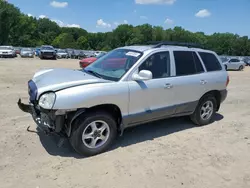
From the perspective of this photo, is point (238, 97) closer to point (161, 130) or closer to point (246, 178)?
point (161, 130)

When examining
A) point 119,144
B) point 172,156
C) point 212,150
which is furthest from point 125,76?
point 212,150

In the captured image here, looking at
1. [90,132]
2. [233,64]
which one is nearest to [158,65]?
[90,132]

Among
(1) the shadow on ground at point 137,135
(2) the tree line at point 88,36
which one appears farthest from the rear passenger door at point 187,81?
(2) the tree line at point 88,36

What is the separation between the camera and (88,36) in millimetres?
124750

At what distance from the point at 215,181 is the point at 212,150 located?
1.04 meters

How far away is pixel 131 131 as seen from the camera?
5.30 m

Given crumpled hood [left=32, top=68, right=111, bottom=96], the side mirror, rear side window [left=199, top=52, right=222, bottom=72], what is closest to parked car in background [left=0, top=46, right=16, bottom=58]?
crumpled hood [left=32, top=68, right=111, bottom=96]

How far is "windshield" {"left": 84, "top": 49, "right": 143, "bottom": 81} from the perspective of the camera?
451cm

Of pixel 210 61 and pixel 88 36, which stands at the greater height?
pixel 88 36

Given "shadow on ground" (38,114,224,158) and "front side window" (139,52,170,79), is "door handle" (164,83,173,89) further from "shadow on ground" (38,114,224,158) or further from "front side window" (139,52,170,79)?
"shadow on ground" (38,114,224,158)

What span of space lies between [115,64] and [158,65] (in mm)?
828

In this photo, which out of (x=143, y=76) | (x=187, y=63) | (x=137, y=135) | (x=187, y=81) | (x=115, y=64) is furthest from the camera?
(x=187, y=63)

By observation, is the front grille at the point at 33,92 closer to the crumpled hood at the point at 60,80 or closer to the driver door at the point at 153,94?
the crumpled hood at the point at 60,80

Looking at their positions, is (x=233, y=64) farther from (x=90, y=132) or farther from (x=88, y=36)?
(x=88, y=36)
